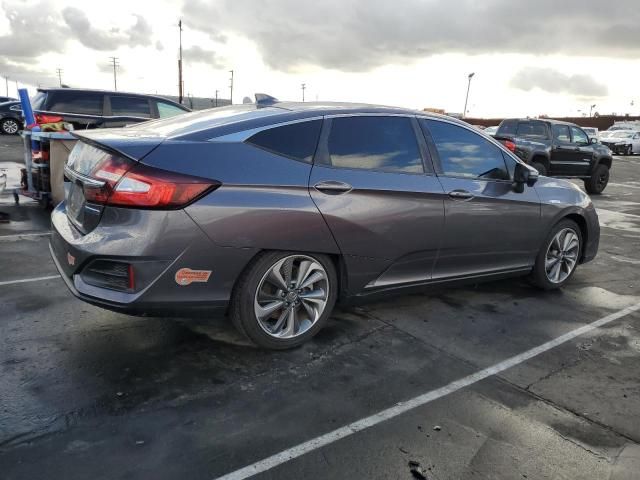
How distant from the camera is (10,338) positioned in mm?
3580

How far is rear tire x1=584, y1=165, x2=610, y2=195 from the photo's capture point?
14.1 meters

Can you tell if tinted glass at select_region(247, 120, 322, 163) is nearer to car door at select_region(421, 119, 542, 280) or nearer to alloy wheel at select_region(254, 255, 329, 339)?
alloy wheel at select_region(254, 255, 329, 339)

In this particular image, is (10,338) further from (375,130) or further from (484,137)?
(484,137)

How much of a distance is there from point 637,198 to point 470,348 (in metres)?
12.2

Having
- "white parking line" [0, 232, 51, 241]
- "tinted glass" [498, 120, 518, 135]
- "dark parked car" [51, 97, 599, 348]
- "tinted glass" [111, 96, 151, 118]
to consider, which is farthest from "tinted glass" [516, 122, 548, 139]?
"white parking line" [0, 232, 51, 241]

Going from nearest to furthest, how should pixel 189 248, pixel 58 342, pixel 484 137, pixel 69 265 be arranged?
pixel 189 248 → pixel 69 265 → pixel 58 342 → pixel 484 137

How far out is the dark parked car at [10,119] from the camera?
2369cm

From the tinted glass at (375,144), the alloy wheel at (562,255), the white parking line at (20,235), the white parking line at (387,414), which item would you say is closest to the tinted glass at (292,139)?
the tinted glass at (375,144)

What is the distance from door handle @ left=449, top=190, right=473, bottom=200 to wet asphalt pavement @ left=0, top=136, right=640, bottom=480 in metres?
0.99

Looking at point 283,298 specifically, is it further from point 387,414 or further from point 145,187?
point 145,187

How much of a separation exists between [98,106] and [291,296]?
9100mm

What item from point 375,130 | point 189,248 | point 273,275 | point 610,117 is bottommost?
point 273,275

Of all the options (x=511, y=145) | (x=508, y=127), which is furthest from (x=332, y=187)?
(x=508, y=127)

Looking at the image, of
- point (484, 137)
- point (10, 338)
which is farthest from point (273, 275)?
point (484, 137)
